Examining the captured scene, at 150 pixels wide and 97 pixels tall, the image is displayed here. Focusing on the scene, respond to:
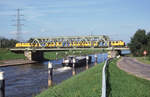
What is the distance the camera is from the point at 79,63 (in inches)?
2304

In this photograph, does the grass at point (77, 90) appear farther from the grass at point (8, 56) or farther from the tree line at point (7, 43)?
the tree line at point (7, 43)

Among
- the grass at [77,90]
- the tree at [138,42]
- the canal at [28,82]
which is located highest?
the tree at [138,42]

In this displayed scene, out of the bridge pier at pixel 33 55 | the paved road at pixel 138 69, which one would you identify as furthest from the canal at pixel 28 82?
the bridge pier at pixel 33 55

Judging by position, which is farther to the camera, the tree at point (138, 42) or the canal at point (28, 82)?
the tree at point (138, 42)

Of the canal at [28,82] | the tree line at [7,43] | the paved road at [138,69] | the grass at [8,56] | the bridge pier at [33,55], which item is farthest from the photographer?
the tree line at [7,43]

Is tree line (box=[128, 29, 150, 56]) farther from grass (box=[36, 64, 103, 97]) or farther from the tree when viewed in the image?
grass (box=[36, 64, 103, 97])

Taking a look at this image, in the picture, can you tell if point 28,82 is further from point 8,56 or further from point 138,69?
point 8,56

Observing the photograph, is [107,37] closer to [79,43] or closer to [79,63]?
[79,43]

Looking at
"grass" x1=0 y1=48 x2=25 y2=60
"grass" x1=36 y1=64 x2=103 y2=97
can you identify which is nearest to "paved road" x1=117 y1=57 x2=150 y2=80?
"grass" x1=36 y1=64 x2=103 y2=97

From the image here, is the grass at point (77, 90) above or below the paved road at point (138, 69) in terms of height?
above

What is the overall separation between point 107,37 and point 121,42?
1176 centimetres

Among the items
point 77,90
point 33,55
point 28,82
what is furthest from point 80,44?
point 77,90

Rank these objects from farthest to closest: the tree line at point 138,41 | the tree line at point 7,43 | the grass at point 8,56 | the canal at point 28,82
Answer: the tree line at point 7,43
the tree line at point 138,41
the grass at point 8,56
the canal at point 28,82

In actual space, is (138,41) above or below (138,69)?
above
